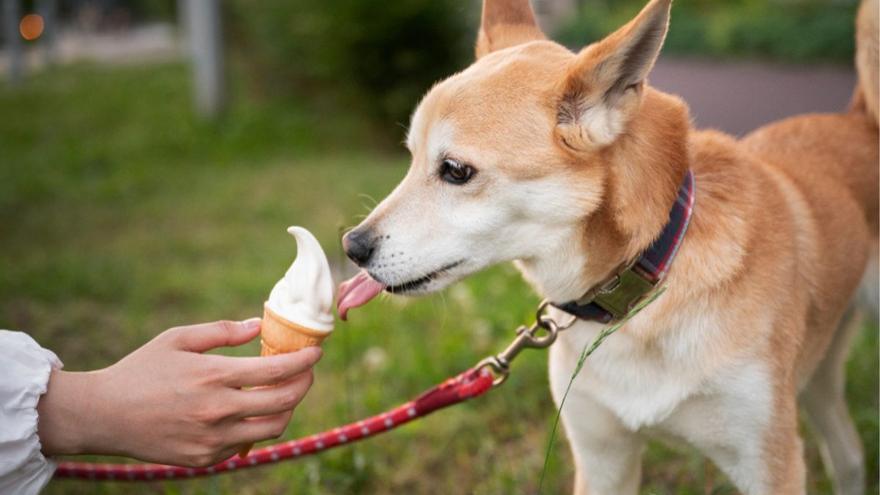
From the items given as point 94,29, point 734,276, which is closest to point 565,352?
point 734,276

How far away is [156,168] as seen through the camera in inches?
358

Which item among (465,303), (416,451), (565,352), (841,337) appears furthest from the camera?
(465,303)

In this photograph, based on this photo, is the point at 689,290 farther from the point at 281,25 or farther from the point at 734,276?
the point at 281,25

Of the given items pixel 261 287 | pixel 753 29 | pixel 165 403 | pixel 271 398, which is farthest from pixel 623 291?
pixel 753 29

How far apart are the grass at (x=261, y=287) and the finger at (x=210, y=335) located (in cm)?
94

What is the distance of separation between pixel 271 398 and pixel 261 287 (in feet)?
12.0

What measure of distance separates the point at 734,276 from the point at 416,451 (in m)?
1.59

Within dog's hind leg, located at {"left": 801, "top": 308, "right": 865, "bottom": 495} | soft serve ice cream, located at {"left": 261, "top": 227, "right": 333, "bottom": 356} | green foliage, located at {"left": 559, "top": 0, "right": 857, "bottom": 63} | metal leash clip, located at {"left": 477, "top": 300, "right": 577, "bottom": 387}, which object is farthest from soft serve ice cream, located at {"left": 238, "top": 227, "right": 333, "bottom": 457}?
green foliage, located at {"left": 559, "top": 0, "right": 857, "bottom": 63}

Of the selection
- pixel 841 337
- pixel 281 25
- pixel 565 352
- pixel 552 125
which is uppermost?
pixel 552 125

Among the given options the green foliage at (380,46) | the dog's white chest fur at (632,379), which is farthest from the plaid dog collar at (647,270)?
the green foliage at (380,46)

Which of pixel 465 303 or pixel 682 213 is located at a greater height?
pixel 682 213

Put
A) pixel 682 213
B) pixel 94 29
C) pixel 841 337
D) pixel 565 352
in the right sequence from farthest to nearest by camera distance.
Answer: pixel 94 29 < pixel 841 337 < pixel 565 352 < pixel 682 213

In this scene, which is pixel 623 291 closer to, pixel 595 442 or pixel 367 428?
pixel 595 442

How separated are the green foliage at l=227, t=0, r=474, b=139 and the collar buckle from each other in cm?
738
